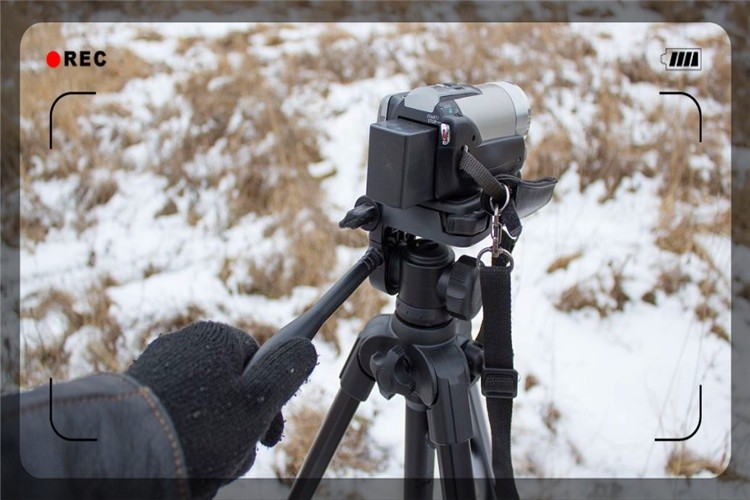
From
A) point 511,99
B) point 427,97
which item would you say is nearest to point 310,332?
point 427,97

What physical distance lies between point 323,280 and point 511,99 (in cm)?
142

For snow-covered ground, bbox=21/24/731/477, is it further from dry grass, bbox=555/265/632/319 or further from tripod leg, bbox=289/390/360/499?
tripod leg, bbox=289/390/360/499

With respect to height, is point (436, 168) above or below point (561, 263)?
above

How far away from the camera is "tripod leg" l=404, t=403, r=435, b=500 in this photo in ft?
3.49

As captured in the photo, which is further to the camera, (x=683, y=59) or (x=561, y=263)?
(x=683, y=59)

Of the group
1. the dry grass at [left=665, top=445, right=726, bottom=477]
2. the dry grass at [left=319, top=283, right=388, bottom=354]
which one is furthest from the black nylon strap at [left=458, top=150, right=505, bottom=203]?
the dry grass at [left=319, top=283, right=388, bottom=354]

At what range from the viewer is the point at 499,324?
833 mm

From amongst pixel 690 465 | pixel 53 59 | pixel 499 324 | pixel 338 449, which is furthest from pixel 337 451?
pixel 53 59

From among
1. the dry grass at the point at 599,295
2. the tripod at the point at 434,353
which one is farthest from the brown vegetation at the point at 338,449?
the dry grass at the point at 599,295

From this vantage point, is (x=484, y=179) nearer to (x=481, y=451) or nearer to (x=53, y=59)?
(x=481, y=451)

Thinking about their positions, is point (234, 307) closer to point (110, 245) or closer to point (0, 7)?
point (110, 245)

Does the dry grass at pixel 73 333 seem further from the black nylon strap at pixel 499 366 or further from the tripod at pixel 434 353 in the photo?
the black nylon strap at pixel 499 366

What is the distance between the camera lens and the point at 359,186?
108 inches

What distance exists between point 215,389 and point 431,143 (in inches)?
16.9
